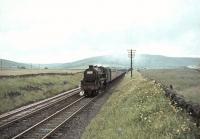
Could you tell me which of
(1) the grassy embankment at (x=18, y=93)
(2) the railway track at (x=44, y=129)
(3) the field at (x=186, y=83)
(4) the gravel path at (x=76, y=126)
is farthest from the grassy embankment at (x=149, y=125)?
(3) the field at (x=186, y=83)

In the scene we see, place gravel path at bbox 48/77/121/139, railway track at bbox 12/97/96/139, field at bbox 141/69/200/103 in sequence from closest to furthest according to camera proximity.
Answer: railway track at bbox 12/97/96/139, gravel path at bbox 48/77/121/139, field at bbox 141/69/200/103

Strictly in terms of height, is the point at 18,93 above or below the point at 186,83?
above

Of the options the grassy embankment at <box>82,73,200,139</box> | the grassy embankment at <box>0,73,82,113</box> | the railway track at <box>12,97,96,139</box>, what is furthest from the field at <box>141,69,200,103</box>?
the grassy embankment at <box>0,73,82,113</box>

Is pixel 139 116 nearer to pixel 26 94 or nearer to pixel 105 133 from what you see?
pixel 105 133

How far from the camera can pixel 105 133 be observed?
53.0 feet

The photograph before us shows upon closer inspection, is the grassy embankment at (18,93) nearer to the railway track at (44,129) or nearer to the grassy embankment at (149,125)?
the railway track at (44,129)

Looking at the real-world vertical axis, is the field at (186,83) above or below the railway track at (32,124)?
below

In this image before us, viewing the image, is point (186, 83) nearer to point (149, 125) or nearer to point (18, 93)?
point (18, 93)

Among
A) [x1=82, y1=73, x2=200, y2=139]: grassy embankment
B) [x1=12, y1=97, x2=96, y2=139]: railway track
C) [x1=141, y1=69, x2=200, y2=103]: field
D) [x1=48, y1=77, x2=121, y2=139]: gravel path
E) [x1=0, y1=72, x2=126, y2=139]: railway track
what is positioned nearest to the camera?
[x1=82, y1=73, x2=200, y2=139]: grassy embankment

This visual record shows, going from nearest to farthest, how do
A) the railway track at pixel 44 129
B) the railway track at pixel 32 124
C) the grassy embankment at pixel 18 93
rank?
the railway track at pixel 44 129
the railway track at pixel 32 124
the grassy embankment at pixel 18 93

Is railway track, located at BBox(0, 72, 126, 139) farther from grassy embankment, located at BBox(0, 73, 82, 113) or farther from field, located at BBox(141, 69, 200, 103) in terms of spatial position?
field, located at BBox(141, 69, 200, 103)

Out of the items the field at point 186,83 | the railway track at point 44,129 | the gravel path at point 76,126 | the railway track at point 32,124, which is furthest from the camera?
the field at point 186,83

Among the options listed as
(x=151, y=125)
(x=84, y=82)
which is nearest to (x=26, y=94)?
(x=84, y=82)

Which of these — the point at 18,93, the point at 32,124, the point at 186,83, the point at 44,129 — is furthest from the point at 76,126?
the point at 186,83
